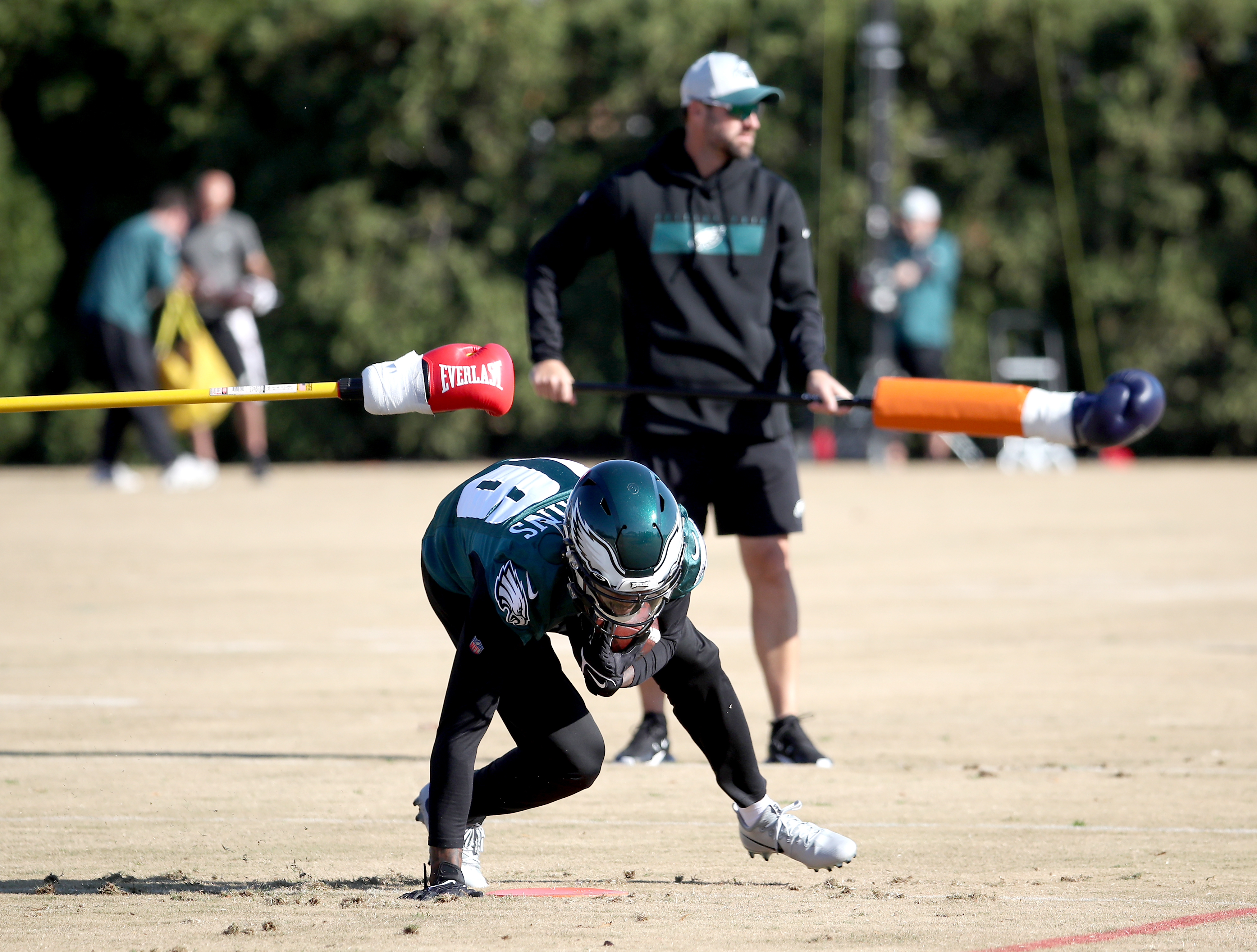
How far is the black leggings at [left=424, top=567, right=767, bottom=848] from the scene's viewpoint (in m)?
4.49

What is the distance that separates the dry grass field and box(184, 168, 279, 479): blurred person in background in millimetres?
3709

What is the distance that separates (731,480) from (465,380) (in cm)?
175

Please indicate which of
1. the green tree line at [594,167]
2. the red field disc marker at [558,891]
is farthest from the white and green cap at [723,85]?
the green tree line at [594,167]

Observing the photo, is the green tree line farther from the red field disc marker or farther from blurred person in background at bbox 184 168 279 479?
the red field disc marker

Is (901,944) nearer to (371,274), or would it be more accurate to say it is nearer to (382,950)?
(382,950)

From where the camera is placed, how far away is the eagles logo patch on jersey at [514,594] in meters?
4.34

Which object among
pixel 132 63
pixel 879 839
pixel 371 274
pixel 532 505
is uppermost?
pixel 132 63

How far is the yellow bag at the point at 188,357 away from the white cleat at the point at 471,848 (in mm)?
12025

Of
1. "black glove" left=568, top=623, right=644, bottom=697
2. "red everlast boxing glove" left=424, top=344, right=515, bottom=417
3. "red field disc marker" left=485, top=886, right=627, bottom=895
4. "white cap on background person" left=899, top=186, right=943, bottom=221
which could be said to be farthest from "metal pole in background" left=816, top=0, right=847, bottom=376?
"black glove" left=568, top=623, right=644, bottom=697

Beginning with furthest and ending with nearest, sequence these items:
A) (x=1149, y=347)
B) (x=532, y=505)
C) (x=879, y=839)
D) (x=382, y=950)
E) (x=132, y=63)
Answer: (x=132, y=63), (x=1149, y=347), (x=879, y=839), (x=532, y=505), (x=382, y=950)

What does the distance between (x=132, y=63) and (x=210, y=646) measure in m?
13.9

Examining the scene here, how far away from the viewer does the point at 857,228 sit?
19625 millimetres

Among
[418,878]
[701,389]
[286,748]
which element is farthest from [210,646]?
[418,878]

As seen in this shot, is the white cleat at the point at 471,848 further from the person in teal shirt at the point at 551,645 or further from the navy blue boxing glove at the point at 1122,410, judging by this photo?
the navy blue boxing glove at the point at 1122,410
